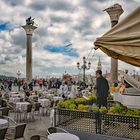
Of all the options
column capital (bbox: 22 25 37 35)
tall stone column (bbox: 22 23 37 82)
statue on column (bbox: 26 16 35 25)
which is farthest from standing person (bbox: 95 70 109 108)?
statue on column (bbox: 26 16 35 25)

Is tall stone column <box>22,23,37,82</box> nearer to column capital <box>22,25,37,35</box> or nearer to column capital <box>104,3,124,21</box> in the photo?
column capital <box>22,25,37,35</box>

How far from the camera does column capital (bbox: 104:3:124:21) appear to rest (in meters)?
21.5

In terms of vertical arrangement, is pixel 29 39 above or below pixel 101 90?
above

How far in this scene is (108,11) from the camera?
22188 millimetres

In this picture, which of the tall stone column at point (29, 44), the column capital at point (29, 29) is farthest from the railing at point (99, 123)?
the column capital at point (29, 29)

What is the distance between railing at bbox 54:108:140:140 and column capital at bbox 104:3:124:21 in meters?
16.5

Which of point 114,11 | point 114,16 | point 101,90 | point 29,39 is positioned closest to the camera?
point 101,90

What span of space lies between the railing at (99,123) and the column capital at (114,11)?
54.2ft

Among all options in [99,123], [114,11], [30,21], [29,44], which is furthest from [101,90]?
[30,21]

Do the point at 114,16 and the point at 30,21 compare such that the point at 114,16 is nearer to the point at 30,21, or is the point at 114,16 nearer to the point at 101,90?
the point at 30,21

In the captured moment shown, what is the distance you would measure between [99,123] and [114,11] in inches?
683

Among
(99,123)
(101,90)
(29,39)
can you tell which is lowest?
(99,123)

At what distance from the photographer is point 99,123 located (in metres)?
5.85

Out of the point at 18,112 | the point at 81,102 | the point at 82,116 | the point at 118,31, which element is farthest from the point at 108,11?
the point at 118,31
